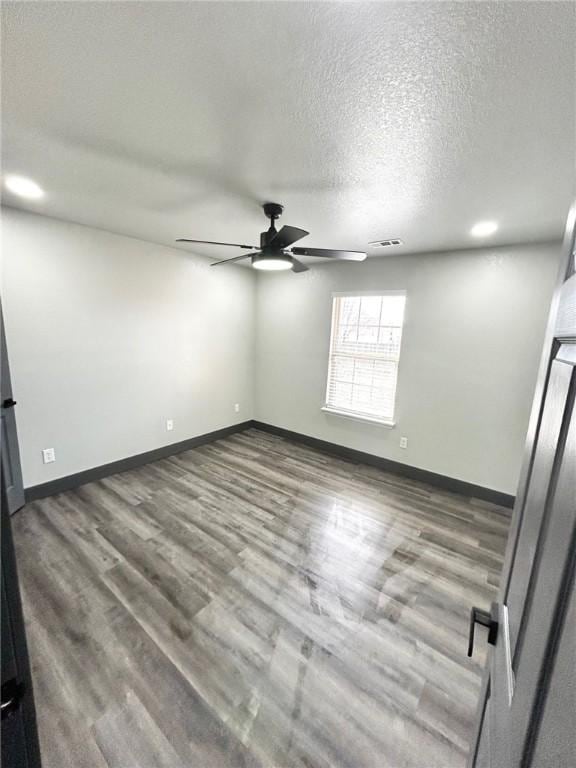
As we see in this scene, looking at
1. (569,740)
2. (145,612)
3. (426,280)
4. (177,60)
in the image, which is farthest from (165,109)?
(426,280)

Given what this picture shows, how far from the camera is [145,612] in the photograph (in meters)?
1.73

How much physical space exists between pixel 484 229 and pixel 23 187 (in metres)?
3.36

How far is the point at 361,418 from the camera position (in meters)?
3.75

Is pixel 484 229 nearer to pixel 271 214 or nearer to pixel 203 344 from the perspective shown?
pixel 271 214

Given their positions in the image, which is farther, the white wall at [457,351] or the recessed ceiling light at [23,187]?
→ the white wall at [457,351]

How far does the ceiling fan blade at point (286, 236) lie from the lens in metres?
1.91

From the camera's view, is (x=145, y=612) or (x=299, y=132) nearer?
(x=299, y=132)

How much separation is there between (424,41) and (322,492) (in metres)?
3.08

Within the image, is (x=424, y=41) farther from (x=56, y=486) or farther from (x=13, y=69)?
(x=56, y=486)

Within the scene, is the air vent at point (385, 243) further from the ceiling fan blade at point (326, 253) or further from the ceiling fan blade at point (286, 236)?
the ceiling fan blade at point (286, 236)

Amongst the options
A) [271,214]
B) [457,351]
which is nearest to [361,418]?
[457,351]

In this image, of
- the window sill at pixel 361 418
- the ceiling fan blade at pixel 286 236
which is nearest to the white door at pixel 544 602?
the ceiling fan blade at pixel 286 236

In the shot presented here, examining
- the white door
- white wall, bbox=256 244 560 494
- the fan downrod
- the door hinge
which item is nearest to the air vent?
white wall, bbox=256 244 560 494

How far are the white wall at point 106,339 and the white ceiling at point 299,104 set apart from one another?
0.60 meters
